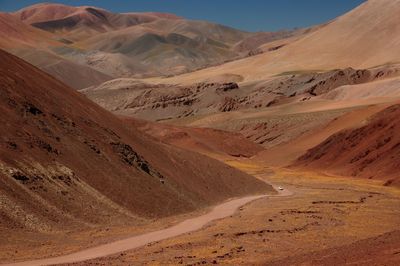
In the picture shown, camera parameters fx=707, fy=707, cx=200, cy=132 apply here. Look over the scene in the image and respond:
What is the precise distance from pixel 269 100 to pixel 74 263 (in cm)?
13864

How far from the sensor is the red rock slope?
8338 cm

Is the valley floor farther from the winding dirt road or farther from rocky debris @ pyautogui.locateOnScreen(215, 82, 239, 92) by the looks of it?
rocky debris @ pyautogui.locateOnScreen(215, 82, 239, 92)

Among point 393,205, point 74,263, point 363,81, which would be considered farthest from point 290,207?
point 363,81

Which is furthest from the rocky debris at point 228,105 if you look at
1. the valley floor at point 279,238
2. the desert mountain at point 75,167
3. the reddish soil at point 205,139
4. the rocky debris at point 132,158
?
the rocky debris at point 132,158

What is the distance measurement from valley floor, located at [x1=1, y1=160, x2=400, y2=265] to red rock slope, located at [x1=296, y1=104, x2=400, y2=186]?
25545 mm

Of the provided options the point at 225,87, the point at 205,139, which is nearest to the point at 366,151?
the point at 205,139

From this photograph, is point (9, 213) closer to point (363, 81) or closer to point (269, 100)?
point (269, 100)

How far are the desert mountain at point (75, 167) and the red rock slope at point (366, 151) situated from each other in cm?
2921

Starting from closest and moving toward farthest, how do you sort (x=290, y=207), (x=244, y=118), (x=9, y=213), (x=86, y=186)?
(x=9, y=213)
(x=86, y=186)
(x=290, y=207)
(x=244, y=118)

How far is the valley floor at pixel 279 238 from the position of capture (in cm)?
2923

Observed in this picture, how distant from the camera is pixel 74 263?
29141 millimetres

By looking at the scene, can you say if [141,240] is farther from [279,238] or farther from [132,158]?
[132,158]

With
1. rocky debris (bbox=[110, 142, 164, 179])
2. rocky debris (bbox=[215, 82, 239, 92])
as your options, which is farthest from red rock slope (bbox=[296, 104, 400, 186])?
rocky debris (bbox=[215, 82, 239, 92])

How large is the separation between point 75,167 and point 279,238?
1401 cm
